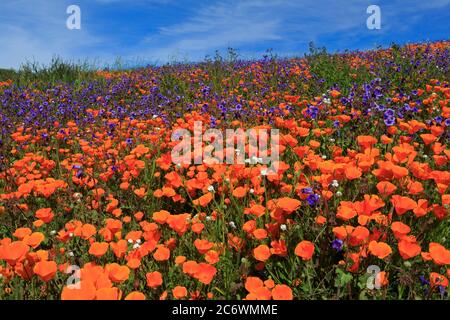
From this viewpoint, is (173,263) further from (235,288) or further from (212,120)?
(212,120)

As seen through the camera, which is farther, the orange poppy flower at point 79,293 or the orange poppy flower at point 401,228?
the orange poppy flower at point 401,228

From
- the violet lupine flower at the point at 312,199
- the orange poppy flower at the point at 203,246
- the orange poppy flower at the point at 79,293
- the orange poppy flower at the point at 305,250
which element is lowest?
the orange poppy flower at the point at 79,293

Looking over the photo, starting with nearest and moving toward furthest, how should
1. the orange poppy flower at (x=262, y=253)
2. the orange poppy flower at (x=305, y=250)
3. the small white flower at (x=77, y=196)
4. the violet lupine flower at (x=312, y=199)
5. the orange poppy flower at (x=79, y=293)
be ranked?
the orange poppy flower at (x=79, y=293), the orange poppy flower at (x=305, y=250), the orange poppy flower at (x=262, y=253), the violet lupine flower at (x=312, y=199), the small white flower at (x=77, y=196)

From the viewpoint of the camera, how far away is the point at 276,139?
13.1 ft

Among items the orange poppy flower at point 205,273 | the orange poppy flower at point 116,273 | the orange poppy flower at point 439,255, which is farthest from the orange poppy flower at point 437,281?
the orange poppy flower at point 116,273

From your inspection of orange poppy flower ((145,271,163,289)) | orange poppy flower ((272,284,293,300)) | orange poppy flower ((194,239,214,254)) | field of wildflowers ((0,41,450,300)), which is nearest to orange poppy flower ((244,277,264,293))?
field of wildflowers ((0,41,450,300))

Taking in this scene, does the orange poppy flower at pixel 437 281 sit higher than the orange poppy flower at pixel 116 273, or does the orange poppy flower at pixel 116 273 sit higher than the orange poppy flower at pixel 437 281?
the orange poppy flower at pixel 116 273

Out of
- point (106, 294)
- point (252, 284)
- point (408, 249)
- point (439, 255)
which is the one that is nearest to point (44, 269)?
point (106, 294)

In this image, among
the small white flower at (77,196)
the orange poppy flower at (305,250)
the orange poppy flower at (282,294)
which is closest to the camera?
the orange poppy flower at (282,294)

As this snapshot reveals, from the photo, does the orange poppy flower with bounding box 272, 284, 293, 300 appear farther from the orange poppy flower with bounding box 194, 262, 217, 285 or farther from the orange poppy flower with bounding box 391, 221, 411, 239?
the orange poppy flower with bounding box 391, 221, 411, 239

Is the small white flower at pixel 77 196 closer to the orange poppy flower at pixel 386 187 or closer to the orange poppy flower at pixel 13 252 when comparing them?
the orange poppy flower at pixel 13 252

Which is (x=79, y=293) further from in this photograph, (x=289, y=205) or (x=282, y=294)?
(x=289, y=205)

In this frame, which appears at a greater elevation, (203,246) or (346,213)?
(346,213)

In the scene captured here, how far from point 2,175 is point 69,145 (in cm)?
185
